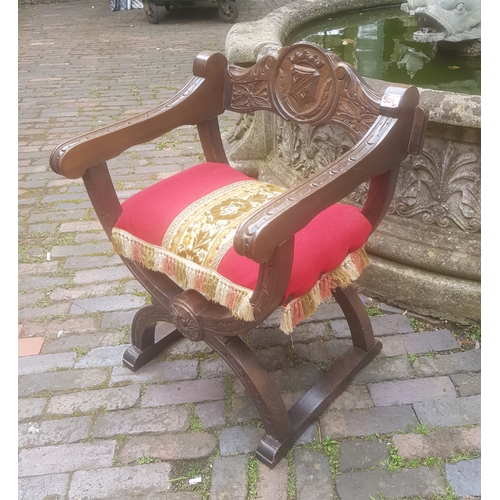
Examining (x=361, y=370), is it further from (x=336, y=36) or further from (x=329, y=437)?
(x=336, y=36)

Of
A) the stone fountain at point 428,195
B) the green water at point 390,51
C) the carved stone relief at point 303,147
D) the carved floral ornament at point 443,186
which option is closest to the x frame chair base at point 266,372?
the stone fountain at point 428,195

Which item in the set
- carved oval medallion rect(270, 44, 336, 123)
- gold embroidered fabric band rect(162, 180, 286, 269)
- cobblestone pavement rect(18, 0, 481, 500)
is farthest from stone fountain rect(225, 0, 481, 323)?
gold embroidered fabric band rect(162, 180, 286, 269)

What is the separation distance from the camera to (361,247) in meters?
1.76

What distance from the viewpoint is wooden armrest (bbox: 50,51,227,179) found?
160cm

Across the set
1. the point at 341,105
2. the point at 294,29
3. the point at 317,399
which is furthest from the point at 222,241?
the point at 294,29

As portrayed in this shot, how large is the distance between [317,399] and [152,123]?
1.13m

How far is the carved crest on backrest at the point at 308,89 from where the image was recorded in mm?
1608

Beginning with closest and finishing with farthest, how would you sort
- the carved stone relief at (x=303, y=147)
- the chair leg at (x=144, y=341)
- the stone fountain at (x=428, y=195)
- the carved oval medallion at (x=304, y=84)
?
the carved oval medallion at (x=304, y=84)
the stone fountain at (x=428, y=195)
the chair leg at (x=144, y=341)
the carved stone relief at (x=303, y=147)

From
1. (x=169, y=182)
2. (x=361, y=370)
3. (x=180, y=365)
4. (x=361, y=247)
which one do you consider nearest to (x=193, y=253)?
(x=169, y=182)

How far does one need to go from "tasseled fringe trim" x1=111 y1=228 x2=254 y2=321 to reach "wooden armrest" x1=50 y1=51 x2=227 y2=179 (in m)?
0.27

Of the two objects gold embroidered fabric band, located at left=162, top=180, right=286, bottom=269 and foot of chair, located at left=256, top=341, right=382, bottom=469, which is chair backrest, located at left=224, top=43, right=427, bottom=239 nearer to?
gold embroidered fabric band, located at left=162, top=180, right=286, bottom=269

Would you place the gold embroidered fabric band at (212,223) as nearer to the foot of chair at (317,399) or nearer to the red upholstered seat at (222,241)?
the red upholstered seat at (222,241)

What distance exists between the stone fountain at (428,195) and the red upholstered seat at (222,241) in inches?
18.7

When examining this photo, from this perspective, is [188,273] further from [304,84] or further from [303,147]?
[303,147]
